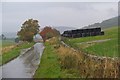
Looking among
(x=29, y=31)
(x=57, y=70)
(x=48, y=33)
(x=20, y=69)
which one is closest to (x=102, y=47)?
(x=20, y=69)

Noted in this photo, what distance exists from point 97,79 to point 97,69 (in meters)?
0.94

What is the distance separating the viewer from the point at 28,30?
11356 centimetres

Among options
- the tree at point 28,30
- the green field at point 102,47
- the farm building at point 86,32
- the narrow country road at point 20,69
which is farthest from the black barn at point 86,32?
the narrow country road at point 20,69

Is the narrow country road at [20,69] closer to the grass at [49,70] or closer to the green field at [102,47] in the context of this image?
the grass at [49,70]

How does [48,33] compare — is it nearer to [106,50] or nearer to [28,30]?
[28,30]

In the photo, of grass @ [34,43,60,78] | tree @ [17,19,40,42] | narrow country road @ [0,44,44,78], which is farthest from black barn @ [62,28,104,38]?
grass @ [34,43,60,78]

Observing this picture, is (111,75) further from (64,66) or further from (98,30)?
(98,30)

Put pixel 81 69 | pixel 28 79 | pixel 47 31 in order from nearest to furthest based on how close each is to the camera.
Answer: pixel 81 69
pixel 28 79
pixel 47 31

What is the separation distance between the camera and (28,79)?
2330 cm

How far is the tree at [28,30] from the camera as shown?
111 meters

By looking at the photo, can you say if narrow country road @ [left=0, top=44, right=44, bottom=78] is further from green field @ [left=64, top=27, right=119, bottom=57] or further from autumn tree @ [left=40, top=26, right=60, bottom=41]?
autumn tree @ [left=40, top=26, right=60, bottom=41]

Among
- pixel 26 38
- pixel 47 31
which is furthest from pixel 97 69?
pixel 47 31

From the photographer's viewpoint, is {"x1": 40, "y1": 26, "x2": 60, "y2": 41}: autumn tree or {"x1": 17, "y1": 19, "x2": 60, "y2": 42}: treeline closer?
{"x1": 17, "y1": 19, "x2": 60, "y2": 42}: treeline

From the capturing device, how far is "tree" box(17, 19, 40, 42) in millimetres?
111312
